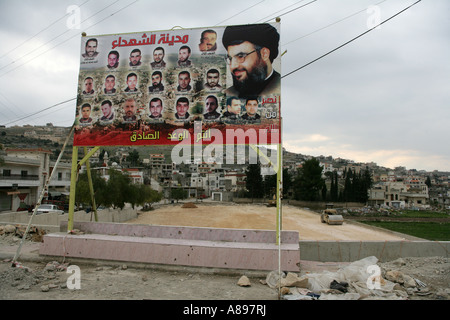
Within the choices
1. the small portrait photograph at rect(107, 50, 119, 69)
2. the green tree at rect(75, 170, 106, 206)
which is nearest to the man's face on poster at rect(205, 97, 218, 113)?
the small portrait photograph at rect(107, 50, 119, 69)

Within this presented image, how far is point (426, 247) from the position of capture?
10461 millimetres

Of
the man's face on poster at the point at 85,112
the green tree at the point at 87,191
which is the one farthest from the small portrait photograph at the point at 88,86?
the green tree at the point at 87,191

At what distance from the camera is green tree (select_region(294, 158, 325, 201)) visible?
229 ft

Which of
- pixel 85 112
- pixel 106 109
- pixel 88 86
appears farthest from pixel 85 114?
pixel 88 86

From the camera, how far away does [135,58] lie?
9.81 meters

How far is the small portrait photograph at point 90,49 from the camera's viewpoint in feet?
33.2

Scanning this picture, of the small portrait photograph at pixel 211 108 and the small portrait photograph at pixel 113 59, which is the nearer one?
the small portrait photograph at pixel 211 108

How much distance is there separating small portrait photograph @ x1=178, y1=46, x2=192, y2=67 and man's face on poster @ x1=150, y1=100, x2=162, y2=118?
139 cm

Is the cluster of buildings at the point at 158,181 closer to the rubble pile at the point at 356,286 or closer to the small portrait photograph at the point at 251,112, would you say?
the small portrait photograph at the point at 251,112

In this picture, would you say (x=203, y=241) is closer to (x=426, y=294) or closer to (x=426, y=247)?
(x=426, y=294)

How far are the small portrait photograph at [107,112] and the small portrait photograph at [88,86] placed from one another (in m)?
0.63

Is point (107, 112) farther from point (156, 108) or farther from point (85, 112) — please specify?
point (156, 108)

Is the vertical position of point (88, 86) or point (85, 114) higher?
point (88, 86)

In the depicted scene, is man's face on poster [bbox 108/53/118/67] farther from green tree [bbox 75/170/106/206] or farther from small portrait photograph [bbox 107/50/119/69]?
green tree [bbox 75/170/106/206]
